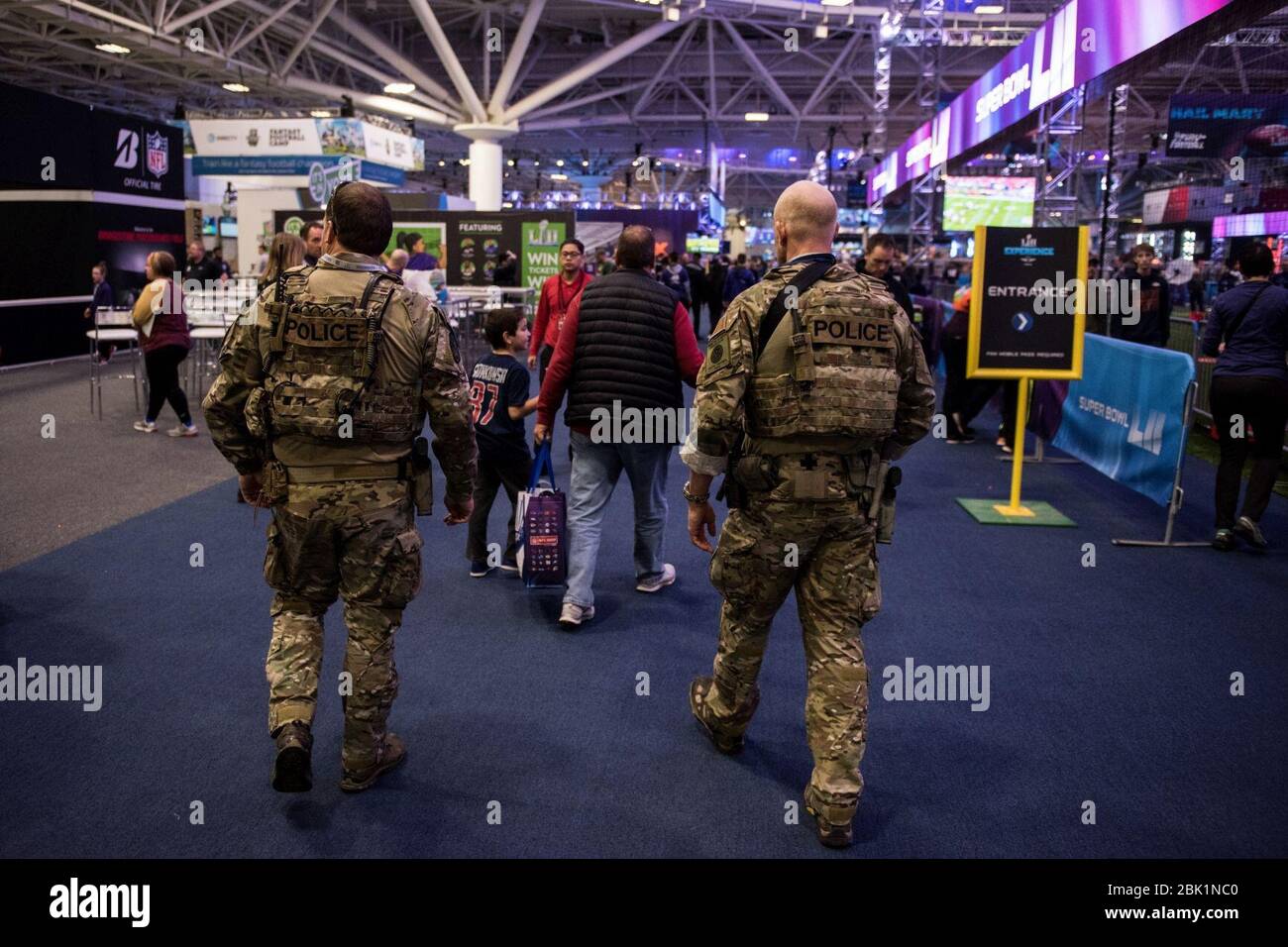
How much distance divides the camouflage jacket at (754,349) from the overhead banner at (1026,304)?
437cm

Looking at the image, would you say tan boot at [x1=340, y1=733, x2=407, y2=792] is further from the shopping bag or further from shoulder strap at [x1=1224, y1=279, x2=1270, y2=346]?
shoulder strap at [x1=1224, y1=279, x2=1270, y2=346]

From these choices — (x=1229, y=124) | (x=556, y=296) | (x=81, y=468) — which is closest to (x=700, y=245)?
(x=1229, y=124)

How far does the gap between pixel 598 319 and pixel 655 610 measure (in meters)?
1.55

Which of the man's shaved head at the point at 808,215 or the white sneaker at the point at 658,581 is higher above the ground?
the man's shaved head at the point at 808,215

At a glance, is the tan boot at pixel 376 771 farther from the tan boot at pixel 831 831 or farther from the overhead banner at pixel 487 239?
the overhead banner at pixel 487 239

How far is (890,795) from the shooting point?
3584 mm

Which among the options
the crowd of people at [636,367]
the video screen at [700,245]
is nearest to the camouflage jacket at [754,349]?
the crowd of people at [636,367]

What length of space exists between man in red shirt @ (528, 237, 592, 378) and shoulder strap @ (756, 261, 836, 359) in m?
4.62

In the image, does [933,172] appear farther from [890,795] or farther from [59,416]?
[890,795]

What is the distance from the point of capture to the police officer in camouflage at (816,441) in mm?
3139

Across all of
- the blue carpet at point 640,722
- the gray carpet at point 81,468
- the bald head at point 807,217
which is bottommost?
the blue carpet at point 640,722

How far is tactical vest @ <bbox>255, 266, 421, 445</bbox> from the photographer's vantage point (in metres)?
3.21

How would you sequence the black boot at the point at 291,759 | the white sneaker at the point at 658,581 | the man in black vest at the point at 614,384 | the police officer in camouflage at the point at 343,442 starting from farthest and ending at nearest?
the white sneaker at the point at 658,581
the man in black vest at the point at 614,384
the black boot at the point at 291,759
the police officer in camouflage at the point at 343,442

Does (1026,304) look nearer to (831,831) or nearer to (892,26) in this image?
(831,831)
